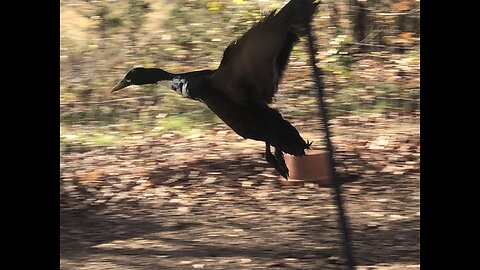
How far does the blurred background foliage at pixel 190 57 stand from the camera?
4.37 metres

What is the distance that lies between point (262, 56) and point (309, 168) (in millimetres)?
776

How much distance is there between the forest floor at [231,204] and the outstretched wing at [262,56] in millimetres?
637

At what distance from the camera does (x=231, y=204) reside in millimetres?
3914

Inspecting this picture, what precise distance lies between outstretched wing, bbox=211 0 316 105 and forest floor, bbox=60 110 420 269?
0.64 m

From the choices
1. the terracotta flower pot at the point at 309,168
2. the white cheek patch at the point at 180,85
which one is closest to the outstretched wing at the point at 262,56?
the white cheek patch at the point at 180,85

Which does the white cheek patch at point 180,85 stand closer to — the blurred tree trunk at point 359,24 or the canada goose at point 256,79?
the canada goose at point 256,79

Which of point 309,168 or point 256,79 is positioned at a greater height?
point 256,79

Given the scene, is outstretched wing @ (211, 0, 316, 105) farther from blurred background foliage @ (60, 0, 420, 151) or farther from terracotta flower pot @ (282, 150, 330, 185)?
blurred background foliage @ (60, 0, 420, 151)

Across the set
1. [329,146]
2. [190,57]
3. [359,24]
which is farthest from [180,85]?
[359,24]

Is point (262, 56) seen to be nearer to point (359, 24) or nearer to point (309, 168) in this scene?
point (309, 168)

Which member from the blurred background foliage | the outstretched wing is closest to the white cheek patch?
the outstretched wing

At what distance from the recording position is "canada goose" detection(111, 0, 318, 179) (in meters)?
2.91
